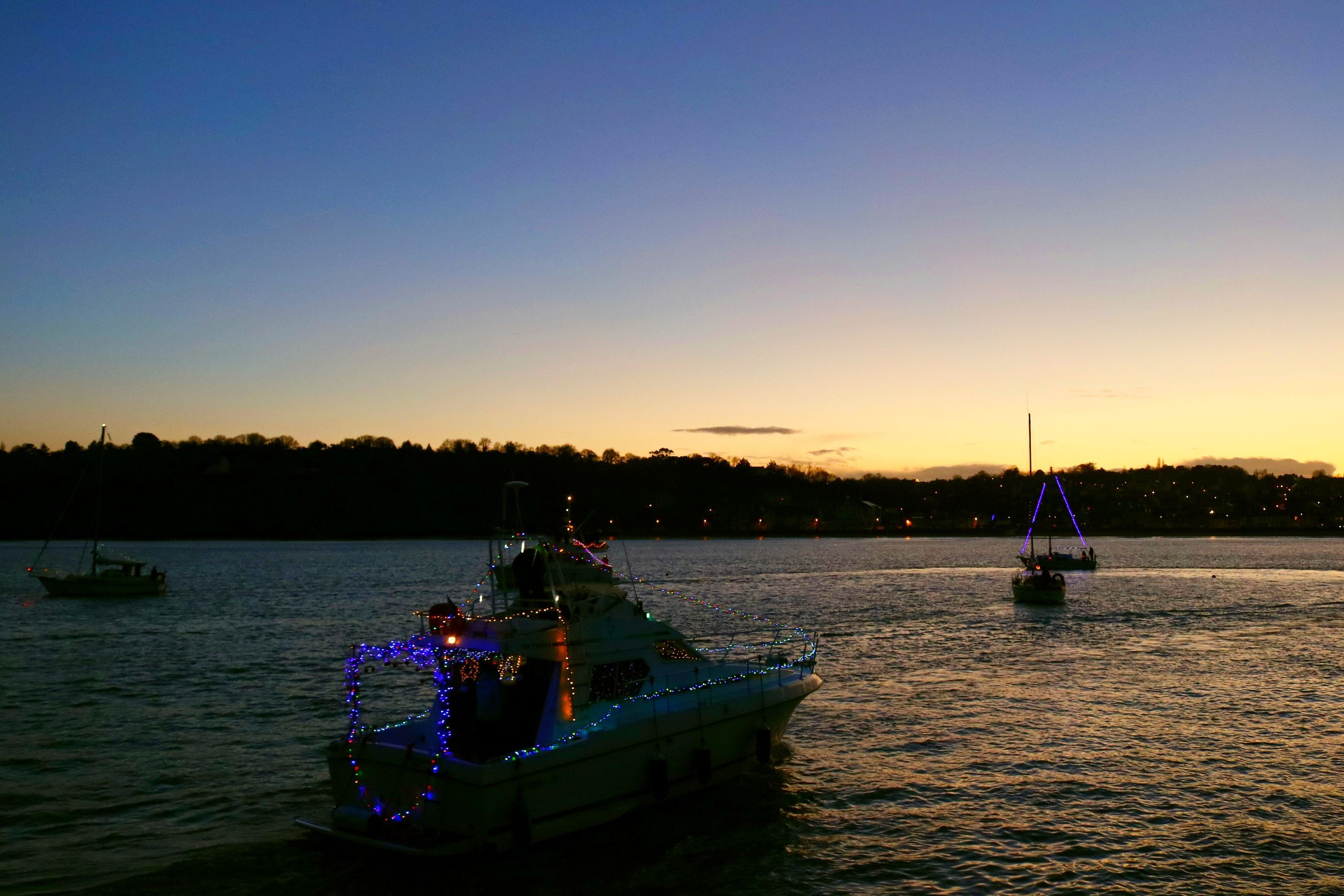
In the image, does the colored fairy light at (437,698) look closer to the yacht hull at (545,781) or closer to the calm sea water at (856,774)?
the yacht hull at (545,781)

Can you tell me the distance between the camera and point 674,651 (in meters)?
19.0

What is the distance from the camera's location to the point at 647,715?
1642 centimetres

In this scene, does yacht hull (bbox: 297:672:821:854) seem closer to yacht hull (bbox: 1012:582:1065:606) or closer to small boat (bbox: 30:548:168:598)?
yacht hull (bbox: 1012:582:1065:606)

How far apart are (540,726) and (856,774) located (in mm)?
8076

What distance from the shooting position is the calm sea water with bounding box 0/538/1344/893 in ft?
48.4

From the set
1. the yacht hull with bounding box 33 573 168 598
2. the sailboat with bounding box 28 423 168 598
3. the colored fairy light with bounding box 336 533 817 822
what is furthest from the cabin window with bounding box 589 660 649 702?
the yacht hull with bounding box 33 573 168 598

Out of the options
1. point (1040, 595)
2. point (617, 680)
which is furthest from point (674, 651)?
point (1040, 595)

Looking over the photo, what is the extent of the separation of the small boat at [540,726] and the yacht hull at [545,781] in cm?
2

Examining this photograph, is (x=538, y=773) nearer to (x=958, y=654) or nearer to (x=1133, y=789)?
(x=1133, y=789)

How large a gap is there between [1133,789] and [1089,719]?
6794mm

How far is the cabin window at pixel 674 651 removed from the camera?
1869 centimetres

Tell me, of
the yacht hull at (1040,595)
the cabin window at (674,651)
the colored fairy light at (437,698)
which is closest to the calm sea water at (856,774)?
the colored fairy light at (437,698)

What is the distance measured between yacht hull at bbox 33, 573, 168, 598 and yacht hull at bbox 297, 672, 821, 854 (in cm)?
6434

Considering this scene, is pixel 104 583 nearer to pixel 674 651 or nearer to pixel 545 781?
pixel 674 651
